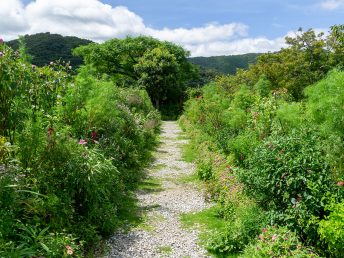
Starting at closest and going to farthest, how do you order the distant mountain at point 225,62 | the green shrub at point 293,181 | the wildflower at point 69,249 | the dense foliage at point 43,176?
the dense foliage at point 43,176
the wildflower at point 69,249
the green shrub at point 293,181
the distant mountain at point 225,62

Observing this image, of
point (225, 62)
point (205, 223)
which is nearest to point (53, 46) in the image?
point (205, 223)

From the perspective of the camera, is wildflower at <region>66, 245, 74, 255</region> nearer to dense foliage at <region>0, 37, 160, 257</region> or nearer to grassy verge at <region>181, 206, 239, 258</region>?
dense foliage at <region>0, 37, 160, 257</region>

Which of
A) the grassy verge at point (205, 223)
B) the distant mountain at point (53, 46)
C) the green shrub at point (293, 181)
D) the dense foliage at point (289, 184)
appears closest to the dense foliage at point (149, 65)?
the distant mountain at point (53, 46)

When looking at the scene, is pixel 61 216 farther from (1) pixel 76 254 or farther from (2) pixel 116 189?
(2) pixel 116 189

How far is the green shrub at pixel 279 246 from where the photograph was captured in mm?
4812

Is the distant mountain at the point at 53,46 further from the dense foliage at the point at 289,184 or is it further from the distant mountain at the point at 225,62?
the distant mountain at the point at 225,62

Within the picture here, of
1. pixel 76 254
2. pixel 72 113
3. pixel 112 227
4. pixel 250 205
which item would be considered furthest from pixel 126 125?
pixel 76 254

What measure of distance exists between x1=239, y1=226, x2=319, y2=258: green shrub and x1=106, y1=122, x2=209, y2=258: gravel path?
145 cm

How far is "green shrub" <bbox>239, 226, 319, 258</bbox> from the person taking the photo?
4.81 metres

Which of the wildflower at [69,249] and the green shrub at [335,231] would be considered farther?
the wildflower at [69,249]

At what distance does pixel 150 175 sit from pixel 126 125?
7.90 ft

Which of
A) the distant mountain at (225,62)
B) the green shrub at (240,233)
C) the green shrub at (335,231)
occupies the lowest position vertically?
the green shrub at (240,233)

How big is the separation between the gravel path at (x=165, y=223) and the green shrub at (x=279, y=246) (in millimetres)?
1447

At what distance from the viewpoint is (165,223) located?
7754 mm
